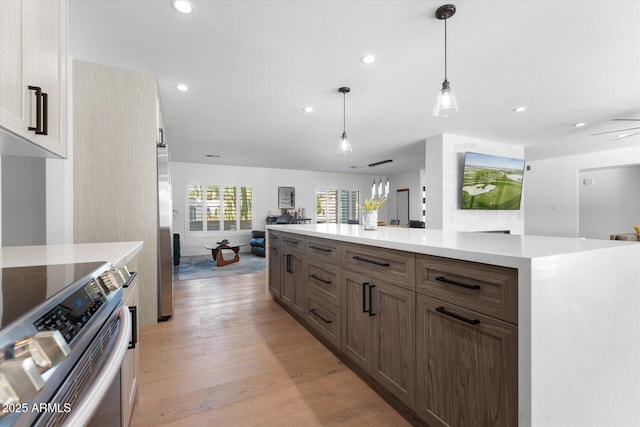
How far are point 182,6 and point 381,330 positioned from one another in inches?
92.8

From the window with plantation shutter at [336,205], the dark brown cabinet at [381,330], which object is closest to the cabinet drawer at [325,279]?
the dark brown cabinet at [381,330]

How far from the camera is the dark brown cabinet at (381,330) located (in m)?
1.39

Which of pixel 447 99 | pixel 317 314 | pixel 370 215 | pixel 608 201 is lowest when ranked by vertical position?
pixel 317 314

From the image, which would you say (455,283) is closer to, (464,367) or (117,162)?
(464,367)

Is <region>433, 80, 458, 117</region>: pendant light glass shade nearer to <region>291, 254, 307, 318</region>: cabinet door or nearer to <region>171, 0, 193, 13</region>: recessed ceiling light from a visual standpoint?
<region>291, 254, 307, 318</region>: cabinet door

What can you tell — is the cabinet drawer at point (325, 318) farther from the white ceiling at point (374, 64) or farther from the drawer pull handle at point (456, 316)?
the white ceiling at point (374, 64)

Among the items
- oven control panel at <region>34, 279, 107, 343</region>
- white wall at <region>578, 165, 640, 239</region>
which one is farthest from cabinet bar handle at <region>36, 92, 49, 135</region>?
white wall at <region>578, 165, 640, 239</region>

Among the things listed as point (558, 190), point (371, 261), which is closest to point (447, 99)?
point (371, 261)

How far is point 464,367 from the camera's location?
1112 millimetres

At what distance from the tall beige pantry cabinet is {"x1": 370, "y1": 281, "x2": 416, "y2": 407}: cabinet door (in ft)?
7.47

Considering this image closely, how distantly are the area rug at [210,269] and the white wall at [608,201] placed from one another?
801cm

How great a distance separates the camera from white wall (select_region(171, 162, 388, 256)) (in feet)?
24.8

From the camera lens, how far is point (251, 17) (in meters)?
1.97

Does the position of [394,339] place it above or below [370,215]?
below
